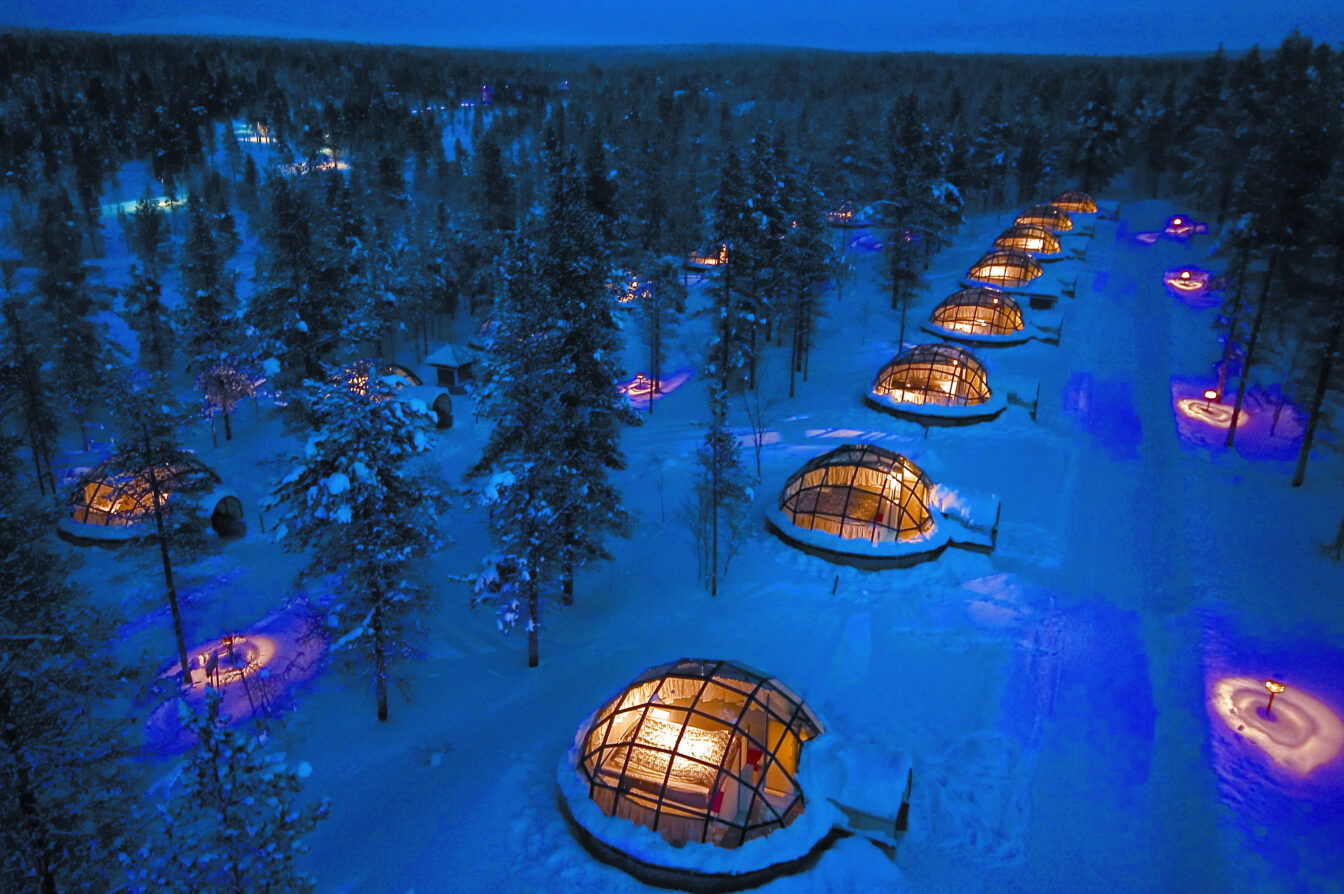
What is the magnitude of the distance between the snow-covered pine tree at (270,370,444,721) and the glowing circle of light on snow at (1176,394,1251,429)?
32.8 meters

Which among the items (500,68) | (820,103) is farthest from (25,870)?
(500,68)

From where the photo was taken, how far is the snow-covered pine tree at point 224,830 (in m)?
8.23

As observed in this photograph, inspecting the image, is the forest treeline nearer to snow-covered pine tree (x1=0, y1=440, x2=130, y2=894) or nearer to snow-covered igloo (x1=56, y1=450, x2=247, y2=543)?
snow-covered pine tree (x1=0, y1=440, x2=130, y2=894)

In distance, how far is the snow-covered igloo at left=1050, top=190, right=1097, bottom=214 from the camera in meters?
68.4

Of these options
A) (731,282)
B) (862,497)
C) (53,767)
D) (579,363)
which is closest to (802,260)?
(731,282)

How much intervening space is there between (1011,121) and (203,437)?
8284cm

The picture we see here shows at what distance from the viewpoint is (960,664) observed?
18484 millimetres

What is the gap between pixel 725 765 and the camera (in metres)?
13.7

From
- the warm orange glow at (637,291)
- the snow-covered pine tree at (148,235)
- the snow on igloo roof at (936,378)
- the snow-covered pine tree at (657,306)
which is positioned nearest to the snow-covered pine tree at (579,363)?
the snow-covered pine tree at (657,306)

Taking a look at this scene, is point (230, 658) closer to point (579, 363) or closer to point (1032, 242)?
point (579, 363)

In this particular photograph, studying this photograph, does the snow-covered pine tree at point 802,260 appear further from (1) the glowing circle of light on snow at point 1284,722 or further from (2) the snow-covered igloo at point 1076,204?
(2) the snow-covered igloo at point 1076,204

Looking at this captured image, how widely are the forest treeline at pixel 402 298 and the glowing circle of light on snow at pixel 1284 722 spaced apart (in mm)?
12658

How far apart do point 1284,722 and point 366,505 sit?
67.8 feet

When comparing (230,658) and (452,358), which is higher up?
(452,358)
